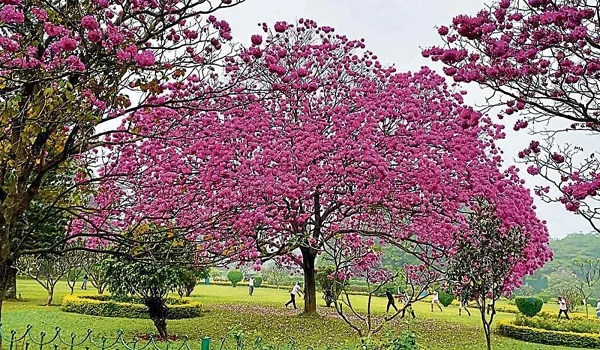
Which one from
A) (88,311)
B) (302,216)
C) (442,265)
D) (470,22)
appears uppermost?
(470,22)

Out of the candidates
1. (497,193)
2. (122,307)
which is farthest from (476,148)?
(122,307)

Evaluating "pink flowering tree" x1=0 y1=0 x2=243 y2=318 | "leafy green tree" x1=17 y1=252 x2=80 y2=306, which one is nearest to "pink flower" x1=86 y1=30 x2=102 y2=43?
"pink flowering tree" x1=0 y1=0 x2=243 y2=318

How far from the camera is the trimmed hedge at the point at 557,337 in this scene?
13531mm

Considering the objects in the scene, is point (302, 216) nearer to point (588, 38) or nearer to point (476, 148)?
point (476, 148)

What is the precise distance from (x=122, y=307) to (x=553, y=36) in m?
13.0

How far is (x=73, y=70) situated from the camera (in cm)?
423

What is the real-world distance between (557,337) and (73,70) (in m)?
13.2

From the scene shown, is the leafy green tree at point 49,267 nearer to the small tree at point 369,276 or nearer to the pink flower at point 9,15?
the small tree at point 369,276

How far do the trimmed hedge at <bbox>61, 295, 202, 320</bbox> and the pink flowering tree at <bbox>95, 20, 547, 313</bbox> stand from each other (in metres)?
3.31

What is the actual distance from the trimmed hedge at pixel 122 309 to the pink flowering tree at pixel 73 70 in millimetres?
9744

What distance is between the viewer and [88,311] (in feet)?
49.9

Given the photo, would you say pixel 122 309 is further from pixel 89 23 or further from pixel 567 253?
pixel 567 253

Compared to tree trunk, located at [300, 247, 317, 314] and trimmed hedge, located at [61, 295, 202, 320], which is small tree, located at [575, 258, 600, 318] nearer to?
tree trunk, located at [300, 247, 317, 314]

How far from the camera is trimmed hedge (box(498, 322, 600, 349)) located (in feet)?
44.4
